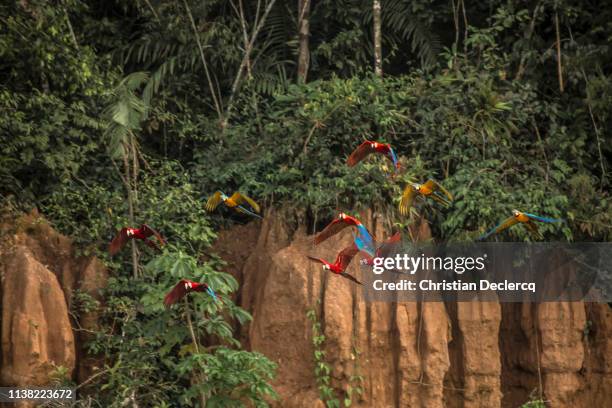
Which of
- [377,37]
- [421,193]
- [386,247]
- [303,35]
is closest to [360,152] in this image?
[421,193]

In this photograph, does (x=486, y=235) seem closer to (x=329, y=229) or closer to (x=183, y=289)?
(x=329, y=229)

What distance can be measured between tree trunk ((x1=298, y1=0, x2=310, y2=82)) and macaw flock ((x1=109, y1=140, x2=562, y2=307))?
2.08m

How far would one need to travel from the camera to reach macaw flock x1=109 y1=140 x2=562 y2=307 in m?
9.31

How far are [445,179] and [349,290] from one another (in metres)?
1.60

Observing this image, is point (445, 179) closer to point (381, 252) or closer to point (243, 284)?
point (381, 252)

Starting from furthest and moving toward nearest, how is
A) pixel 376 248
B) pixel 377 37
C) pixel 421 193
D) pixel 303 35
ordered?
pixel 303 35, pixel 377 37, pixel 376 248, pixel 421 193

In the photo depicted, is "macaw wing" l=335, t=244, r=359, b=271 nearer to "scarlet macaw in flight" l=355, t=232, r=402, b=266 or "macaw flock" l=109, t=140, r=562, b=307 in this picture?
"macaw flock" l=109, t=140, r=562, b=307

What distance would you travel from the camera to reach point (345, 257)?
10125mm

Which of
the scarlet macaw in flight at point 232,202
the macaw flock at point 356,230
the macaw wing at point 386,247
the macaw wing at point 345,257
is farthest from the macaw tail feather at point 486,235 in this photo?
the scarlet macaw in flight at point 232,202

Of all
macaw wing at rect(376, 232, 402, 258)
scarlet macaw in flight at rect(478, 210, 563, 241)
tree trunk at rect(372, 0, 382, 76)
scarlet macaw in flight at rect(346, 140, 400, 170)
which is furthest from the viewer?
tree trunk at rect(372, 0, 382, 76)

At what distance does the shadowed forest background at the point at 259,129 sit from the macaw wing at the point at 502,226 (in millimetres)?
146

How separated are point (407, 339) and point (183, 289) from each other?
8.44 ft

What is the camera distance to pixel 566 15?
12492 mm

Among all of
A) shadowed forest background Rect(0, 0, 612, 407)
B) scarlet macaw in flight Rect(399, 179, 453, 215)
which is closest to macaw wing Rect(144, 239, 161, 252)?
shadowed forest background Rect(0, 0, 612, 407)
